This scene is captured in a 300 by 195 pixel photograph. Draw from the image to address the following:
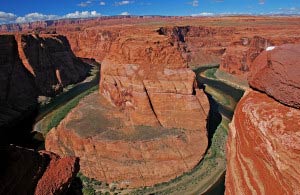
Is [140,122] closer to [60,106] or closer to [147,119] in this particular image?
[147,119]

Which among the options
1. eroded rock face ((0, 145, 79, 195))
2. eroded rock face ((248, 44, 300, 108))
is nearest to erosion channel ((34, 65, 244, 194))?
eroded rock face ((0, 145, 79, 195))

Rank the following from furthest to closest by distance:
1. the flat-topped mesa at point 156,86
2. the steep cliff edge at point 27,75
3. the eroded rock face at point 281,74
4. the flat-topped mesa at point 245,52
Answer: the flat-topped mesa at point 245,52, the steep cliff edge at point 27,75, the flat-topped mesa at point 156,86, the eroded rock face at point 281,74

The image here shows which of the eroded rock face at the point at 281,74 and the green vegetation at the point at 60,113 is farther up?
the eroded rock face at the point at 281,74

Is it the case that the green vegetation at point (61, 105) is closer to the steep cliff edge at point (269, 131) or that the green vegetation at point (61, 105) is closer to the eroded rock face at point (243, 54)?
the eroded rock face at point (243, 54)

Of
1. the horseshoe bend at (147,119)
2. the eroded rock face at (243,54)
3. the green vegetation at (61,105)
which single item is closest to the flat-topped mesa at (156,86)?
the horseshoe bend at (147,119)

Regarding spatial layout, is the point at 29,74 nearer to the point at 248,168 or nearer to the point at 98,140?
the point at 98,140

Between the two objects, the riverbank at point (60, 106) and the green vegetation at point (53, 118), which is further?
the riverbank at point (60, 106)

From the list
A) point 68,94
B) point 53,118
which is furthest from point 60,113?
point 68,94
